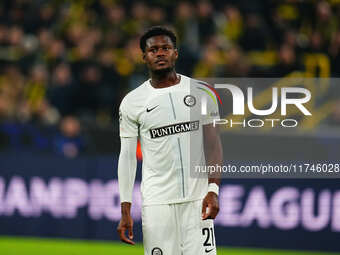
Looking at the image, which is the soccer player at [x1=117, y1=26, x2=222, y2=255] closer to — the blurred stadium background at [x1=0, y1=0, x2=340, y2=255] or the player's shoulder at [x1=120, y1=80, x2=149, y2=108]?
the player's shoulder at [x1=120, y1=80, x2=149, y2=108]

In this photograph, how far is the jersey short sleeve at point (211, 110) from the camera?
5.78m

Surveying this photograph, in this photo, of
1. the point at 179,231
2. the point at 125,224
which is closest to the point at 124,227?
the point at 125,224

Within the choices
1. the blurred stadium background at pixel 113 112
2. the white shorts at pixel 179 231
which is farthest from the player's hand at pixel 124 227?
the blurred stadium background at pixel 113 112

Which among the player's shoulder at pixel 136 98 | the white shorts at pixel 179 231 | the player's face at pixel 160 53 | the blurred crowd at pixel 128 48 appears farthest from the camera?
the blurred crowd at pixel 128 48

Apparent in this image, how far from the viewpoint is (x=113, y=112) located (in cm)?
1270

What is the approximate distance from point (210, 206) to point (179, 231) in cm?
33

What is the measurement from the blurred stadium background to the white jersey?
3947mm

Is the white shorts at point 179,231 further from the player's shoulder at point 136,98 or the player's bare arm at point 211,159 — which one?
the player's shoulder at point 136,98

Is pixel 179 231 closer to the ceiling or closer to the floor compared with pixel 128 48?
closer to the floor

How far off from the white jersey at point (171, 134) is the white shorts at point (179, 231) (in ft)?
0.22

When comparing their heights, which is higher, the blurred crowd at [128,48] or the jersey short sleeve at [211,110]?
the blurred crowd at [128,48]

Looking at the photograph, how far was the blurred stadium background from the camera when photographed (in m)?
10.6

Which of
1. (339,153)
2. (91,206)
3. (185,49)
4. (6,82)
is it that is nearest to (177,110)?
(339,153)

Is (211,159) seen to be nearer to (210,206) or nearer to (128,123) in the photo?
(210,206)
